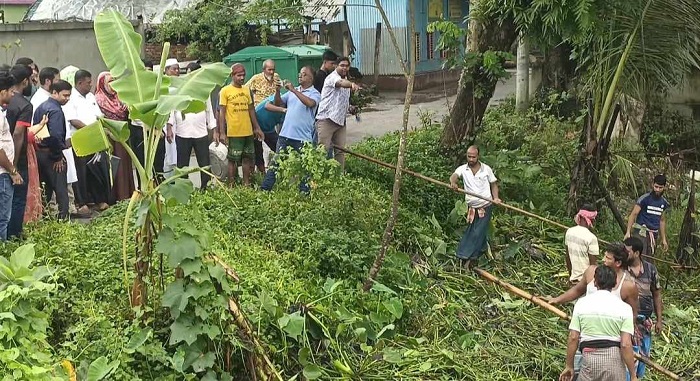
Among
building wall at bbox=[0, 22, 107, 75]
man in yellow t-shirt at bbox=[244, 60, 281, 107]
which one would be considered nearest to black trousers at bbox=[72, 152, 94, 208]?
man in yellow t-shirt at bbox=[244, 60, 281, 107]

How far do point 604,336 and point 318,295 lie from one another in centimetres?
217

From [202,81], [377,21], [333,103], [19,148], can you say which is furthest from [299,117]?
[377,21]

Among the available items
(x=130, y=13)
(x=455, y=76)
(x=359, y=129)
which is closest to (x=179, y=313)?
(x=359, y=129)

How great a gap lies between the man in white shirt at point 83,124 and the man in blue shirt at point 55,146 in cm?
38

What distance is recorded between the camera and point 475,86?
10867 millimetres

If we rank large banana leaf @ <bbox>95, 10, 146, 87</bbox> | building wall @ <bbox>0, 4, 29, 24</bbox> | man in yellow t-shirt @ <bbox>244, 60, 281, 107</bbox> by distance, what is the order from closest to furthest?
large banana leaf @ <bbox>95, 10, 146, 87</bbox> < man in yellow t-shirt @ <bbox>244, 60, 281, 107</bbox> < building wall @ <bbox>0, 4, 29, 24</bbox>

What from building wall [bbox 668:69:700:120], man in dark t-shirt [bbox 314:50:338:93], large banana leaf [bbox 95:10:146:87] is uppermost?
large banana leaf [bbox 95:10:146:87]

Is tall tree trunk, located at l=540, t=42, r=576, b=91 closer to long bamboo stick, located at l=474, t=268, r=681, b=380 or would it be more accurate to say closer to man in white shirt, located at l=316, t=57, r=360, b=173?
man in white shirt, located at l=316, t=57, r=360, b=173

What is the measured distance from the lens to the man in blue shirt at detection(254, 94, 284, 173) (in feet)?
32.0

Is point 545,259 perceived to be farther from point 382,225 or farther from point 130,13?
point 130,13

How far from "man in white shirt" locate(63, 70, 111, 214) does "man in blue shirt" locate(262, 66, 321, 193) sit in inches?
70.1

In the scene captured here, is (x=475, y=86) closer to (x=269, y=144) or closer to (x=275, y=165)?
(x=269, y=144)

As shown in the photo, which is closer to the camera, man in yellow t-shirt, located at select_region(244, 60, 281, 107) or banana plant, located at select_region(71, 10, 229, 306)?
banana plant, located at select_region(71, 10, 229, 306)

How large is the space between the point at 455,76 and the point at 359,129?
8591mm
